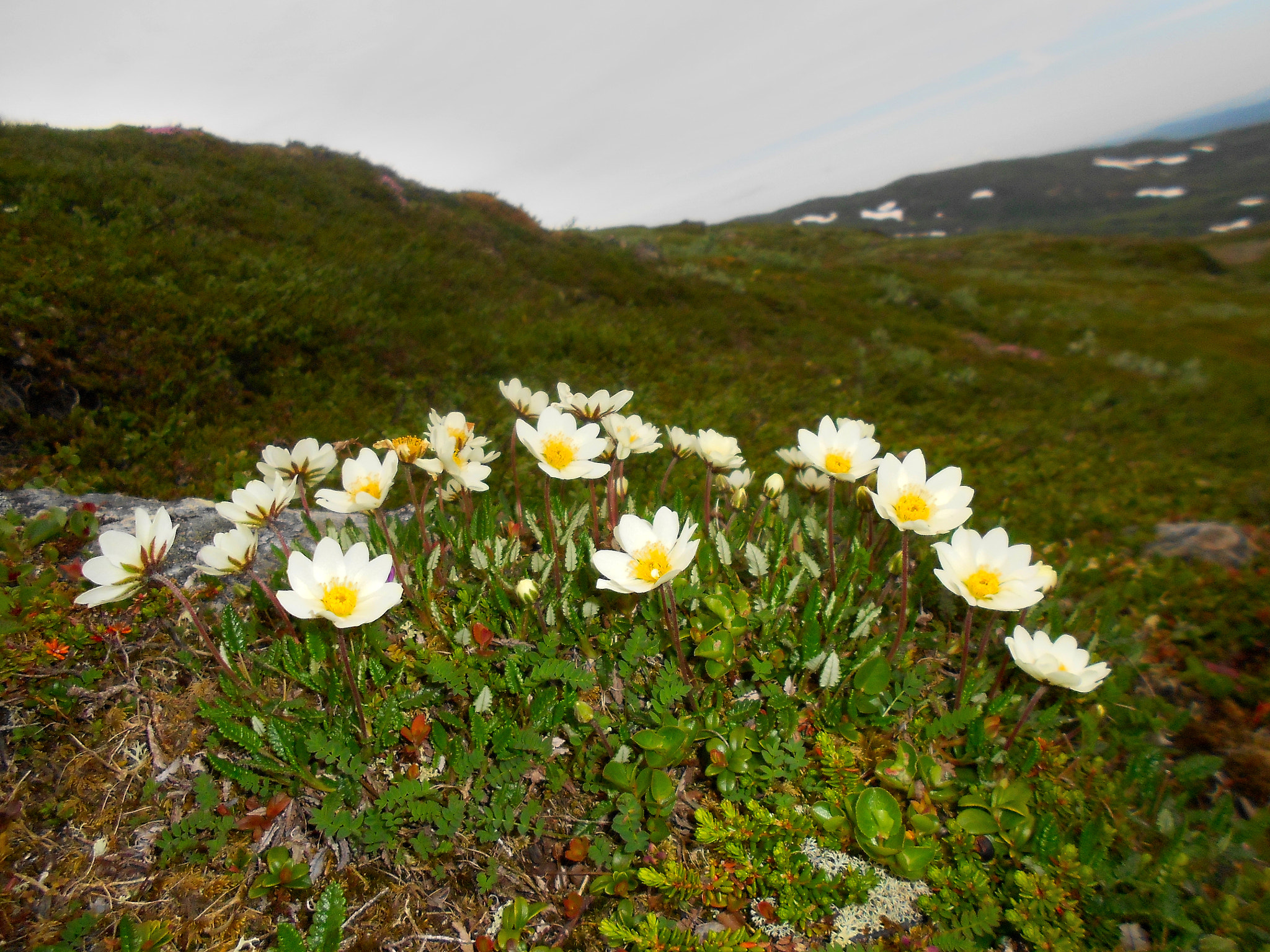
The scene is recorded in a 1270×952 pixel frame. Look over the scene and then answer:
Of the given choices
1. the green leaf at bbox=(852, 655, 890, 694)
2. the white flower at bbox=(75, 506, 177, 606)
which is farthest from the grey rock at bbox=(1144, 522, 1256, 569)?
the white flower at bbox=(75, 506, 177, 606)

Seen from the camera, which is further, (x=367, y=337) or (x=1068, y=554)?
(x=367, y=337)

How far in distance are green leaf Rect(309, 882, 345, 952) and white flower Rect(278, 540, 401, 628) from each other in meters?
0.71

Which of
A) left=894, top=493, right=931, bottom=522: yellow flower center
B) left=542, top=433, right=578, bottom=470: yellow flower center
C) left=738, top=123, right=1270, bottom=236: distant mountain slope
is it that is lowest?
left=738, top=123, right=1270, bottom=236: distant mountain slope

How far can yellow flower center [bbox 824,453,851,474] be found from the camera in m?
2.42

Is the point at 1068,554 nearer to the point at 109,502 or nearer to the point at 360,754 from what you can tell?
the point at 360,754

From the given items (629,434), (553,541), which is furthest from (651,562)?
(629,434)

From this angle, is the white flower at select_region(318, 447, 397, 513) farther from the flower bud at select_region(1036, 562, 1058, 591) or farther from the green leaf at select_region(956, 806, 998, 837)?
the flower bud at select_region(1036, 562, 1058, 591)

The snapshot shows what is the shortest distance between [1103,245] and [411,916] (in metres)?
45.2

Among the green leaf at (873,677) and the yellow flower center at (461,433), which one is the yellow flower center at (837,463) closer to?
the green leaf at (873,677)

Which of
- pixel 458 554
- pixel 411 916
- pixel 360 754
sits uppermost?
pixel 458 554

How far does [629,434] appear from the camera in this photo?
257 centimetres

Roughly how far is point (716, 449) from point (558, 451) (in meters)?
0.68

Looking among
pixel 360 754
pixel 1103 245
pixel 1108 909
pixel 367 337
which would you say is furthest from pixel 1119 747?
pixel 1103 245

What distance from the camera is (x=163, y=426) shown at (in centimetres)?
423
